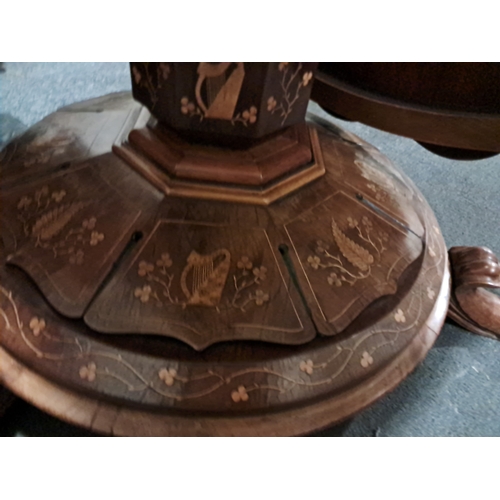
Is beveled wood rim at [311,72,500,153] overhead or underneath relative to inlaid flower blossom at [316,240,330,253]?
overhead

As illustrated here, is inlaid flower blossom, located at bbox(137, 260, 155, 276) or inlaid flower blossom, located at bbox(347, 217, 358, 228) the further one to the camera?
inlaid flower blossom, located at bbox(347, 217, 358, 228)

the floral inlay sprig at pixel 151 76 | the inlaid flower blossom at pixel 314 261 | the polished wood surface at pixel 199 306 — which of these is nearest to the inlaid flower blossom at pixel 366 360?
the polished wood surface at pixel 199 306

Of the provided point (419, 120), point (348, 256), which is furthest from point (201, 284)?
point (419, 120)

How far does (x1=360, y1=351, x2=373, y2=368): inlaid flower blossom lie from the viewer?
2.05 ft

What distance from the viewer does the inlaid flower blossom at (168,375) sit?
1.85 feet

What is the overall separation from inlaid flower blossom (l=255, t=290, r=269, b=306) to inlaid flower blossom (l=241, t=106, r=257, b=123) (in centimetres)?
24

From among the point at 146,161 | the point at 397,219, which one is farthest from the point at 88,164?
the point at 397,219

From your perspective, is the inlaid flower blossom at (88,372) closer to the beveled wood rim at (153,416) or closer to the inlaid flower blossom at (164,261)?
the beveled wood rim at (153,416)

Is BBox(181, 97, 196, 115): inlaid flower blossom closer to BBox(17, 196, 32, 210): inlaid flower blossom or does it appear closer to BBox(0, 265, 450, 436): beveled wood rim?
BBox(17, 196, 32, 210): inlaid flower blossom

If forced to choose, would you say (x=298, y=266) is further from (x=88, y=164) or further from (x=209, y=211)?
(x=88, y=164)

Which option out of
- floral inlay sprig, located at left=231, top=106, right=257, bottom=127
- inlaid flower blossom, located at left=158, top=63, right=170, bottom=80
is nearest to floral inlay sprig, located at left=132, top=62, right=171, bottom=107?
inlaid flower blossom, located at left=158, top=63, right=170, bottom=80

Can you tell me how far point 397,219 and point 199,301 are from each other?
39 centimetres

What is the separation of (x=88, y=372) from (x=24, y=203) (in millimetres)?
299

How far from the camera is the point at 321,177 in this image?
761 mm
